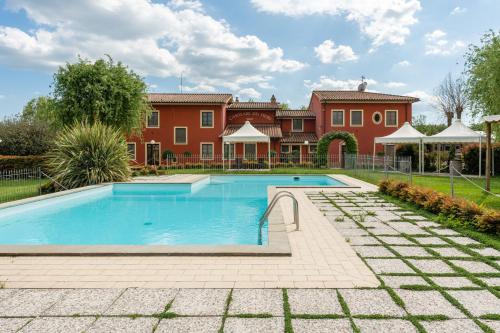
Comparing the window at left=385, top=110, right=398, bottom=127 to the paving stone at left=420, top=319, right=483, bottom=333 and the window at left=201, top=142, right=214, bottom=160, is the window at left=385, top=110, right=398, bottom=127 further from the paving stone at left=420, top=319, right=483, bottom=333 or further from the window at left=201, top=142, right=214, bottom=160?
the paving stone at left=420, top=319, right=483, bottom=333

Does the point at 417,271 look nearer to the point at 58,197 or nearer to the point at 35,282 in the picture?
the point at 35,282

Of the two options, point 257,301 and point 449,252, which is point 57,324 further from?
point 449,252

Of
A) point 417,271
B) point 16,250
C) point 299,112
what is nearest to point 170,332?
point 417,271

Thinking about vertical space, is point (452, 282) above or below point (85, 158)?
below

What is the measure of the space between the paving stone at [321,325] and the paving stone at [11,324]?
229 cm

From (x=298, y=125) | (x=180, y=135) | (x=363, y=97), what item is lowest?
(x=180, y=135)

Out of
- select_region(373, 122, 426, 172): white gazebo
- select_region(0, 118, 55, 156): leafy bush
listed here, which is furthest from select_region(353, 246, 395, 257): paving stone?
select_region(0, 118, 55, 156): leafy bush

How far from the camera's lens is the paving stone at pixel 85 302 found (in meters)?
3.12

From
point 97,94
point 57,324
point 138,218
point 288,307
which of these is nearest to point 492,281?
point 288,307

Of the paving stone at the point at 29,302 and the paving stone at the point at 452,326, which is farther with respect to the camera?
the paving stone at the point at 29,302

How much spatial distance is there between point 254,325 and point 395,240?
364cm

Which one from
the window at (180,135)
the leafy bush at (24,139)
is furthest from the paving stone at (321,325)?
the window at (180,135)

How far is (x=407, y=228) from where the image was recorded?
21.5 feet

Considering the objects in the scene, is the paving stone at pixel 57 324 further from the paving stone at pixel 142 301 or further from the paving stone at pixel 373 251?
the paving stone at pixel 373 251
